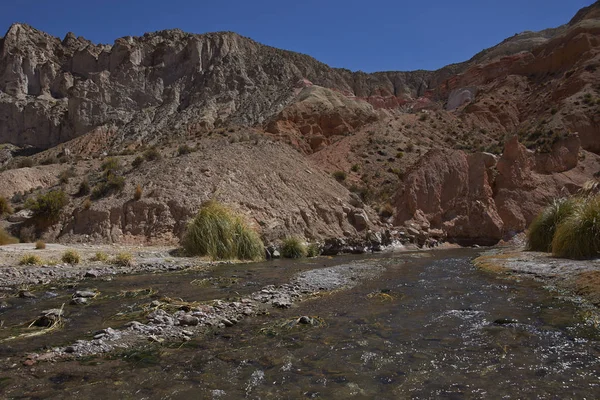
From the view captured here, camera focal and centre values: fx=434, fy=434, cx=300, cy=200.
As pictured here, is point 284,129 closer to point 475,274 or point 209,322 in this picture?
point 475,274

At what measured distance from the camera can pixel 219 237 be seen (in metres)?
18.0

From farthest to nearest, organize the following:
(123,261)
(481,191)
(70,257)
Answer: (481,191)
(123,261)
(70,257)

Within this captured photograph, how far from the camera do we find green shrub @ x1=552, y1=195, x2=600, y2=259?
38.5 ft

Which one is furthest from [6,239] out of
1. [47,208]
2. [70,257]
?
[70,257]

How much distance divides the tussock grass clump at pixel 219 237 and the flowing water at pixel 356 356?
8.70m

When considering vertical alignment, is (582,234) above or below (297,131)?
below

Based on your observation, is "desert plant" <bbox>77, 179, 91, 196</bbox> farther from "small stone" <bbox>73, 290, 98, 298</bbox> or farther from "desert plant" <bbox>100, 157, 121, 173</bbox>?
"small stone" <bbox>73, 290, 98, 298</bbox>

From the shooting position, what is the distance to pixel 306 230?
24.2 meters

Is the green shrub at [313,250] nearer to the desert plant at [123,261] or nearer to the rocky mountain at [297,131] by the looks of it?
the rocky mountain at [297,131]

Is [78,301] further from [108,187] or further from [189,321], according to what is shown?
[108,187]

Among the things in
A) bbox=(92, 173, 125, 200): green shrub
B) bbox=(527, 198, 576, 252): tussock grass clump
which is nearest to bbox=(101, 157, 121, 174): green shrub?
bbox=(92, 173, 125, 200): green shrub

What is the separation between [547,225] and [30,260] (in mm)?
17501

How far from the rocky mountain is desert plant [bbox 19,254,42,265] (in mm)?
6450

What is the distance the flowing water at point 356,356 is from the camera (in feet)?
14.6
